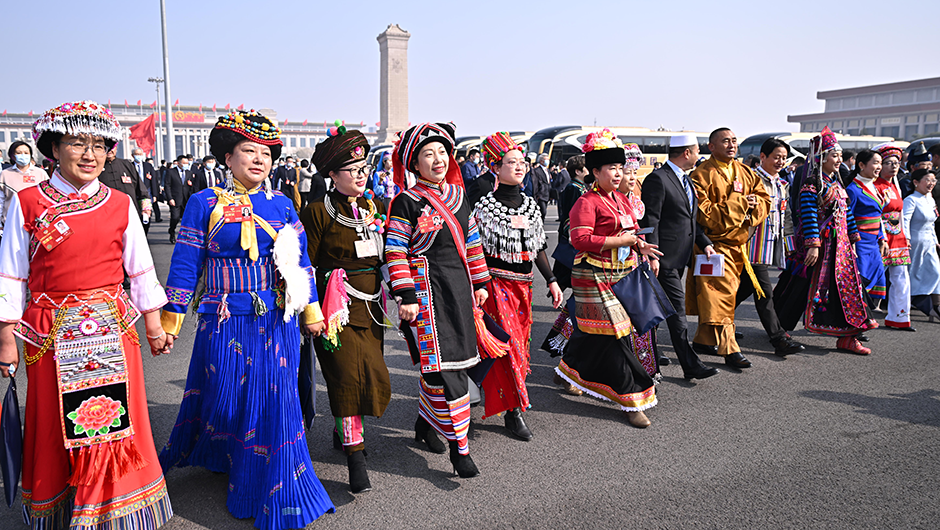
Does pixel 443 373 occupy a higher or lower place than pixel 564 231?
lower

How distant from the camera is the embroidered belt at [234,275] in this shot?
3020 mm

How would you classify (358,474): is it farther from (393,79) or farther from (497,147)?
(393,79)

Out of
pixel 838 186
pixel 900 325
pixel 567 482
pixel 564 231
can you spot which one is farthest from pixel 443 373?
pixel 900 325

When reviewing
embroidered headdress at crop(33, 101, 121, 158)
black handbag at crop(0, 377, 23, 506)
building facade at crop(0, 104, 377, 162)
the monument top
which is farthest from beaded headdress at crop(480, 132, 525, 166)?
building facade at crop(0, 104, 377, 162)

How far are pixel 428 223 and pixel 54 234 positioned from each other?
168 centimetres

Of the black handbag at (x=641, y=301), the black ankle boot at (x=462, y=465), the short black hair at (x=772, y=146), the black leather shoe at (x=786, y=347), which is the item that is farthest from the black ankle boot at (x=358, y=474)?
the short black hair at (x=772, y=146)

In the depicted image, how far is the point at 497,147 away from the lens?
4465 mm

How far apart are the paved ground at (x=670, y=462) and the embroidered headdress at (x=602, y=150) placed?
1.69m

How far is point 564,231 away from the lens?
5.96m

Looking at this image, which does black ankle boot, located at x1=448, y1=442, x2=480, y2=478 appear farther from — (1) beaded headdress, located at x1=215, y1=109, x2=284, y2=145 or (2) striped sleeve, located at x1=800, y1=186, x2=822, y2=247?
(2) striped sleeve, located at x1=800, y1=186, x2=822, y2=247

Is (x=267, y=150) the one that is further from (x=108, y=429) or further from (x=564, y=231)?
(x=564, y=231)

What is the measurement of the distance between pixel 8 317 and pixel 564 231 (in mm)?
4314

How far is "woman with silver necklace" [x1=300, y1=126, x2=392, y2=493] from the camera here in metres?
3.39

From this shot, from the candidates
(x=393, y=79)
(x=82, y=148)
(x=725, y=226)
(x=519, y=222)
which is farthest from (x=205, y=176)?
(x=393, y=79)
